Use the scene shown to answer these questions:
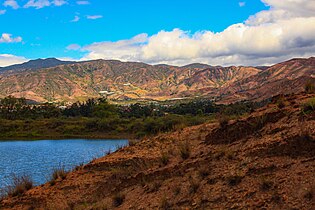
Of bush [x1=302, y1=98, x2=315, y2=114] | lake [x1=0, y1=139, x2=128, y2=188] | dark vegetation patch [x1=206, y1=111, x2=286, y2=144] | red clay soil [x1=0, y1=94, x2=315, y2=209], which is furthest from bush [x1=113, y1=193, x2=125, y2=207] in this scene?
lake [x1=0, y1=139, x2=128, y2=188]

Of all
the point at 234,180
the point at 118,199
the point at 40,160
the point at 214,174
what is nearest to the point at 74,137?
the point at 40,160

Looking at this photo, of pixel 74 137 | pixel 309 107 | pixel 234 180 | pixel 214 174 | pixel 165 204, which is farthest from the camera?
pixel 74 137

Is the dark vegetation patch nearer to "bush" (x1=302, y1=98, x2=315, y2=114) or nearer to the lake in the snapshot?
"bush" (x1=302, y1=98, x2=315, y2=114)

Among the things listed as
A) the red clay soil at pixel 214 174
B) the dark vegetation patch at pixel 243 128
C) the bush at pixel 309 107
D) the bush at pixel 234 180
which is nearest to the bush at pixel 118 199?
the red clay soil at pixel 214 174

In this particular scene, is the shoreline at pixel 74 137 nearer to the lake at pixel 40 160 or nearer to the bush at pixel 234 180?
the lake at pixel 40 160

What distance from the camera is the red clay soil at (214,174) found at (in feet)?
25.6

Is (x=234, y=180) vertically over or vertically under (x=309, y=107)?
under

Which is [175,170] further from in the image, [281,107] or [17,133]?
[17,133]

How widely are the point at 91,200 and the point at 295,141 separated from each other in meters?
7.03

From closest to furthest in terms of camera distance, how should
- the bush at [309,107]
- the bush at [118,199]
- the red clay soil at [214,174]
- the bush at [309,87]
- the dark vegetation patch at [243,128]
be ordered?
the red clay soil at [214,174]
the bush at [118,199]
the bush at [309,107]
the dark vegetation patch at [243,128]
the bush at [309,87]

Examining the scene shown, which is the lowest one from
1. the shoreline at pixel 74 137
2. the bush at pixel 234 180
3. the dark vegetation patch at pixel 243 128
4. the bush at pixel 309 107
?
the shoreline at pixel 74 137

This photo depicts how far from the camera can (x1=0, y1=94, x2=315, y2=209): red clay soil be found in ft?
25.6

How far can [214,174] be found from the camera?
9547 millimetres

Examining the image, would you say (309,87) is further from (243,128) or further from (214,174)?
(214,174)
